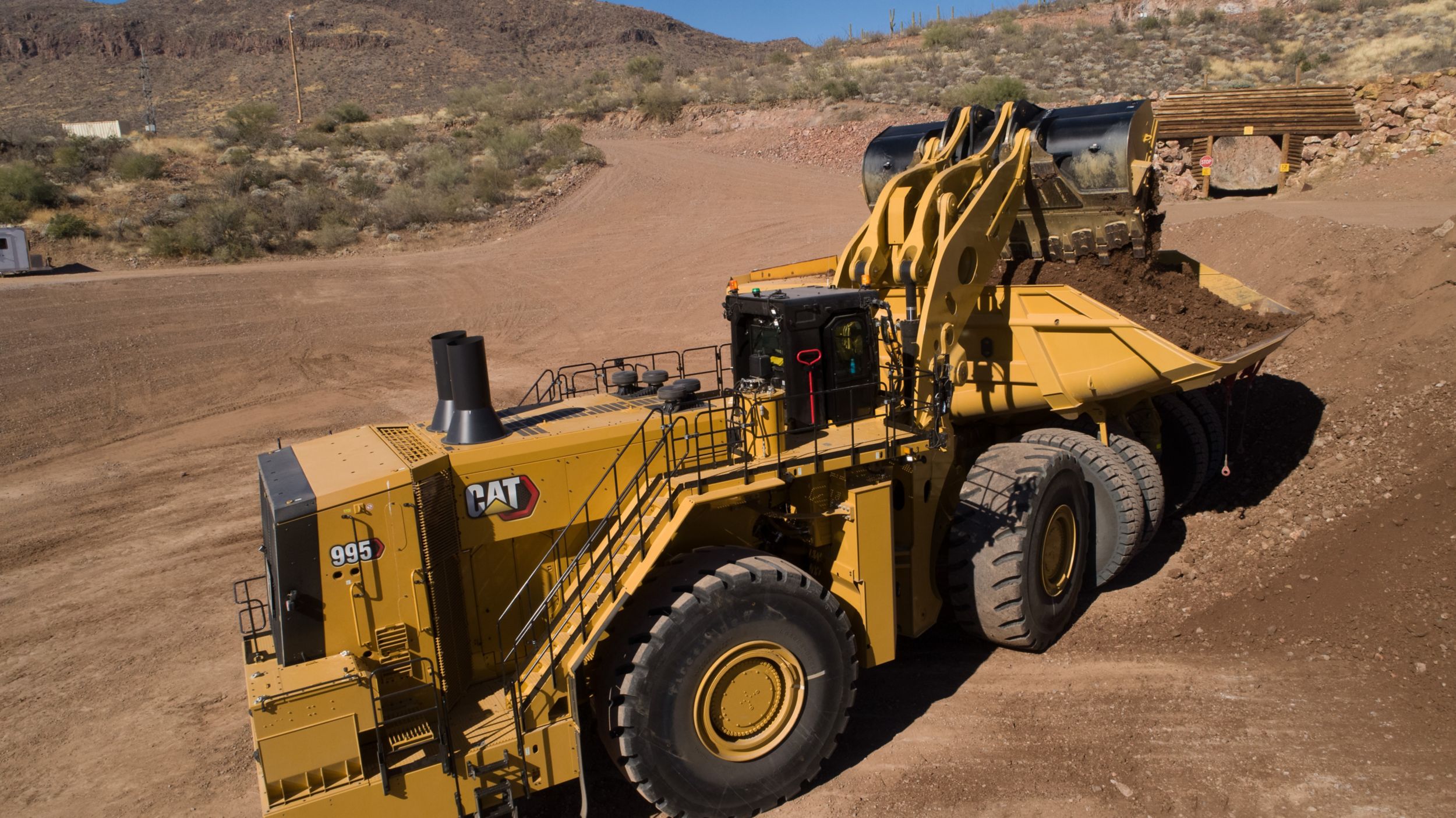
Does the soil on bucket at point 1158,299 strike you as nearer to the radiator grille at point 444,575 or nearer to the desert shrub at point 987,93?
the radiator grille at point 444,575

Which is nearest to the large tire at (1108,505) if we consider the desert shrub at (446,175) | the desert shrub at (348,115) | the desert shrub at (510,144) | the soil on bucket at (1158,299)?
the soil on bucket at (1158,299)

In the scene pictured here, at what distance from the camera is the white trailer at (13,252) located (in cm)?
2330

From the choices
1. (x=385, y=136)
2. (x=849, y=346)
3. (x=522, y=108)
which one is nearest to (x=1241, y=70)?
(x=522, y=108)

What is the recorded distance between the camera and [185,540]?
1170 cm

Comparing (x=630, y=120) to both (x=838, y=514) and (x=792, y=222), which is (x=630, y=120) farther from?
(x=838, y=514)

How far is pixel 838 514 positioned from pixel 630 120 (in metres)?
38.5

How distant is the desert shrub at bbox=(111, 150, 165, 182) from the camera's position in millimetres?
29656

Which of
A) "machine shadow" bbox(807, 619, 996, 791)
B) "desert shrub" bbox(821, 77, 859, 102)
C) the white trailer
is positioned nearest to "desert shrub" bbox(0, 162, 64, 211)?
the white trailer

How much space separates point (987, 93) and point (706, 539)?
31.6m

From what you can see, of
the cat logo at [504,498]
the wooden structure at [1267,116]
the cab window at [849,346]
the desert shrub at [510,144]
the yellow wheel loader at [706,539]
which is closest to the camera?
the yellow wheel loader at [706,539]

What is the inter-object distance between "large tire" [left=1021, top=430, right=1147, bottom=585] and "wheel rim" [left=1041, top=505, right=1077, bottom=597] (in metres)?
0.75

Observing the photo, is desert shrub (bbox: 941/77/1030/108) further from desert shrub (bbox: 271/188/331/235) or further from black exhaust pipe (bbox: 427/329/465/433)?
black exhaust pipe (bbox: 427/329/465/433)

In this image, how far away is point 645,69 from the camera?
48.9 meters

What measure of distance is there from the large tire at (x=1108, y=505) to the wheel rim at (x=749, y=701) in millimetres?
3869
